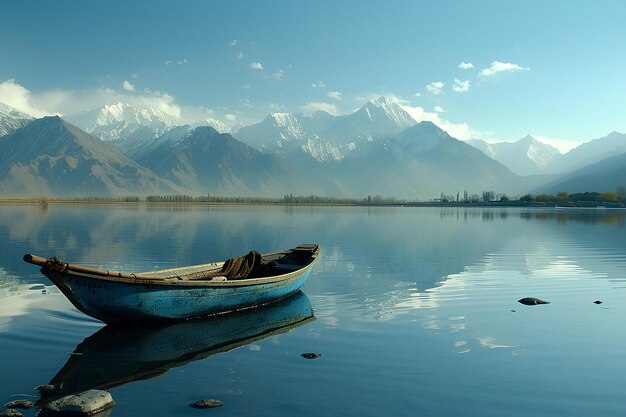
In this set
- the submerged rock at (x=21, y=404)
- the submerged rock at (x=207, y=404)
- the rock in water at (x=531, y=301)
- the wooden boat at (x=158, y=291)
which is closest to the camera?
the submerged rock at (x=21, y=404)

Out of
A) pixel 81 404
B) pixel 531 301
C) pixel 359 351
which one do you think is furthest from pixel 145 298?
pixel 531 301

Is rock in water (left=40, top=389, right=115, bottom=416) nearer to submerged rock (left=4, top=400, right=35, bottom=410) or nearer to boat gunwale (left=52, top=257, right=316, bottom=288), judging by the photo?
submerged rock (left=4, top=400, right=35, bottom=410)

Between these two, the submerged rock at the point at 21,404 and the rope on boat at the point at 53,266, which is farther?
the rope on boat at the point at 53,266

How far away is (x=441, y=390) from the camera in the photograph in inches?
523

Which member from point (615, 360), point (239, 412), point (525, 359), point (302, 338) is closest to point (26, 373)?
point (239, 412)

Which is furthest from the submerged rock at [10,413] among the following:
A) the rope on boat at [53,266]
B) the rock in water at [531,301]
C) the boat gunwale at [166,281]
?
the rock in water at [531,301]

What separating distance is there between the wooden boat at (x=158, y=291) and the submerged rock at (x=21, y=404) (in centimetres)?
460

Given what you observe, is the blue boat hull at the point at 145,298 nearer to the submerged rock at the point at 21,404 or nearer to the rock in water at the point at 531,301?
the submerged rock at the point at 21,404

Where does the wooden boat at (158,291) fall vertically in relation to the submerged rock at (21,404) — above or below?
above

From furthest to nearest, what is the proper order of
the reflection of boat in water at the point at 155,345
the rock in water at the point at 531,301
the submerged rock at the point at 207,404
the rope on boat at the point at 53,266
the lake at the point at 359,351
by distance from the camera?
1. the rock in water at the point at 531,301
2. the rope on boat at the point at 53,266
3. the reflection of boat in water at the point at 155,345
4. the lake at the point at 359,351
5. the submerged rock at the point at 207,404

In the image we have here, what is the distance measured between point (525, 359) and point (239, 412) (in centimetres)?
896

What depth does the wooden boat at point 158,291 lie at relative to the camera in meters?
16.7

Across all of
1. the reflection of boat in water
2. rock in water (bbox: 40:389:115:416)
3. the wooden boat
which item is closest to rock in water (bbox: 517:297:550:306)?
the reflection of boat in water

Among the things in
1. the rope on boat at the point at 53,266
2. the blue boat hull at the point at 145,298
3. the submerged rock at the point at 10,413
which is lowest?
the submerged rock at the point at 10,413
